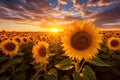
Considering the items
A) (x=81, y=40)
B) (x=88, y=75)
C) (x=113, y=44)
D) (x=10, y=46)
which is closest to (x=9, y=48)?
(x=10, y=46)

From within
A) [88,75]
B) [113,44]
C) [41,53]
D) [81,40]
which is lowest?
[113,44]

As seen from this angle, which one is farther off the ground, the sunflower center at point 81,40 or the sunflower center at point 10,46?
the sunflower center at point 81,40

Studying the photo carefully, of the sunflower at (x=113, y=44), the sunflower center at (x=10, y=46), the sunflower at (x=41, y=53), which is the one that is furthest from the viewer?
the sunflower at (x=113, y=44)

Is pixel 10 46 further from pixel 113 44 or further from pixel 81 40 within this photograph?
pixel 81 40

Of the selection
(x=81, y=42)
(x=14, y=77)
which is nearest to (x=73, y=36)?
(x=81, y=42)

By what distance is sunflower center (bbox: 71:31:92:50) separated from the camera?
402cm

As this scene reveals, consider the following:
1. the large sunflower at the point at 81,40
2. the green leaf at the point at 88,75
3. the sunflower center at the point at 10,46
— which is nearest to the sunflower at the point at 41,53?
the large sunflower at the point at 81,40

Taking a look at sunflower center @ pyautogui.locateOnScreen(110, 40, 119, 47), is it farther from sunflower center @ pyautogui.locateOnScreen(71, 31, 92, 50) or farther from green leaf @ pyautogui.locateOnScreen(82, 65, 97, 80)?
green leaf @ pyautogui.locateOnScreen(82, 65, 97, 80)

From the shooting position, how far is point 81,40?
405 centimetres

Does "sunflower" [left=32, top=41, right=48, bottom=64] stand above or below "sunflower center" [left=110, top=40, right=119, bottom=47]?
above

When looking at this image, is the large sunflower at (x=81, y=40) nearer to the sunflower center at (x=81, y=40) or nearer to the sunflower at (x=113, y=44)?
the sunflower center at (x=81, y=40)

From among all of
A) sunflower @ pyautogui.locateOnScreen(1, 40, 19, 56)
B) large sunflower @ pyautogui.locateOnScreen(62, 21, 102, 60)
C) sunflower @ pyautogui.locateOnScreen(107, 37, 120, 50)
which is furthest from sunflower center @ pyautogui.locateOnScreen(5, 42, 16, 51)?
large sunflower @ pyautogui.locateOnScreen(62, 21, 102, 60)

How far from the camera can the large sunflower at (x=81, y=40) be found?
3.91 meters

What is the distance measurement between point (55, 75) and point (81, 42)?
0.79 m
